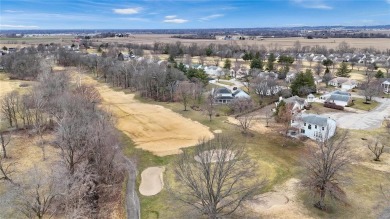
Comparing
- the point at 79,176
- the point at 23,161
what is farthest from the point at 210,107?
the point at 79,176

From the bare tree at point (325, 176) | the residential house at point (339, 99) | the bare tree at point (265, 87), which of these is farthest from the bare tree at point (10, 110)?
the residential house at point (339, 99)

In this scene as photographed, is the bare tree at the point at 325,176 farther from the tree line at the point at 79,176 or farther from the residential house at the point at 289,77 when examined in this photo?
the residential house at the point at 289,77

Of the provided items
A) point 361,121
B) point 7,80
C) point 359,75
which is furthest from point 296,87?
point 7,80

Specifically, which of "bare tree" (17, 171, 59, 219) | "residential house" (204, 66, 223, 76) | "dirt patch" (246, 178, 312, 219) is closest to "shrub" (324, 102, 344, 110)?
"dirt patch" (246, 178, 312, 219)

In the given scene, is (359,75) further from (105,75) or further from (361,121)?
(105,75)

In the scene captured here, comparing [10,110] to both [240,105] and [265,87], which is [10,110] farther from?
[265,87]
